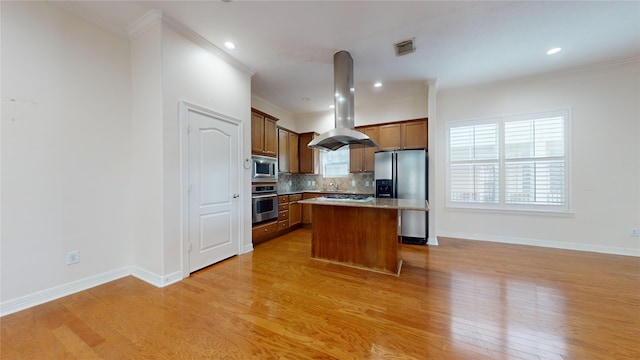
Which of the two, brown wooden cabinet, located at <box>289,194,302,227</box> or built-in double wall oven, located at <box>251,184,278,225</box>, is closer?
built-in double wall oven, located at <box>251,184,278,225</box>

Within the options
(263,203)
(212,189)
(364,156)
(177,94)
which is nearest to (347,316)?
(212,189)

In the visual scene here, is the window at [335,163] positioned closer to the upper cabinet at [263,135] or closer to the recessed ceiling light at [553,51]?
the upper cabinet at [263,135]

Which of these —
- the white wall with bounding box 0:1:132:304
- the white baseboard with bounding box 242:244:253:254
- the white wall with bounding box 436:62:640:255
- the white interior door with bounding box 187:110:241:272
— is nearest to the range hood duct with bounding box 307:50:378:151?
the white interior door with bounding box 187:110:241:272

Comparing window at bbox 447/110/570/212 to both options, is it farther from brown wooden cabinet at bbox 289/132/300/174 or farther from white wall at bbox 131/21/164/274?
white wall at bbox 131/21/164/274

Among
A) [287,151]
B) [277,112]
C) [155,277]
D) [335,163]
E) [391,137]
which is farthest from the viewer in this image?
[335,163]

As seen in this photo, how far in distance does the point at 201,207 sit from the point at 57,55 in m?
2.04

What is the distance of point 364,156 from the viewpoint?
491 centimetres

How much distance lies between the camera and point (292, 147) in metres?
5.32

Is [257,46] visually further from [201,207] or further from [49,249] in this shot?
[49,249]

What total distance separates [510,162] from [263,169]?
4557 millimetres

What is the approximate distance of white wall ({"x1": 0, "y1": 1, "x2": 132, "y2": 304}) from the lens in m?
1.94

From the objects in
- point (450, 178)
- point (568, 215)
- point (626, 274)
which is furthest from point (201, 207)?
point (568, 215)

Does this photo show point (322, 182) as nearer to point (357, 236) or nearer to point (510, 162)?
point (357, 236)

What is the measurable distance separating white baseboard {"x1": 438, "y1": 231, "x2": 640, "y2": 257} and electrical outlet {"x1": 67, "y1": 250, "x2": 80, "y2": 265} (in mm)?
5506
